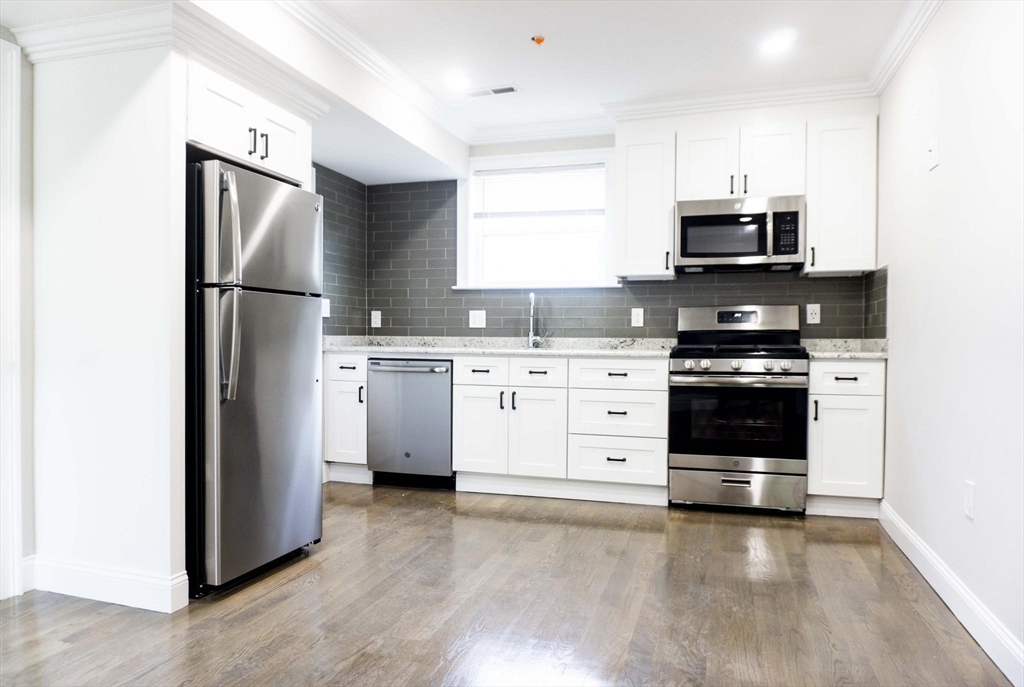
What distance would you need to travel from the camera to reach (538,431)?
4086 mm

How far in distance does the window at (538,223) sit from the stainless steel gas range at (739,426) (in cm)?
105

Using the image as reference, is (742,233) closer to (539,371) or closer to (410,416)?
(539,371)

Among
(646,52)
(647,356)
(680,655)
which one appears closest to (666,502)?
(647,356)

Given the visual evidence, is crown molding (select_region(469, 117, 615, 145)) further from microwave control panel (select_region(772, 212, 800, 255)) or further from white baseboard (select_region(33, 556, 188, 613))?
white baseboard (select_region(33, 556, 188, 613))

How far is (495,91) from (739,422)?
245 centimetres

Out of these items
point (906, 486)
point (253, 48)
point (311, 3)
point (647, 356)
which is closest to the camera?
point (253, 48)

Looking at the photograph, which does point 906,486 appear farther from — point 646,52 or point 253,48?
point 253,48

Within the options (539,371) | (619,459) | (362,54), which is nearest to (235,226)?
(362,54)

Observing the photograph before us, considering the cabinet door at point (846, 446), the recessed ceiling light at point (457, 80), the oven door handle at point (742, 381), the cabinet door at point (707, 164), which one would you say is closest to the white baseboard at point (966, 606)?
the cabinet door at point (846, 446)

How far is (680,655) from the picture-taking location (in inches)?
80.6

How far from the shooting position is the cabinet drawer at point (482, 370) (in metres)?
4.14

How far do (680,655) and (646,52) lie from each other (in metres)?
2.86

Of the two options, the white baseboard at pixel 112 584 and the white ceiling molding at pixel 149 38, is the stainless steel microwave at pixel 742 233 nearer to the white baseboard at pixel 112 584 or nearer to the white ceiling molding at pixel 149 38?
the white ceiling molding at pixel 149 38

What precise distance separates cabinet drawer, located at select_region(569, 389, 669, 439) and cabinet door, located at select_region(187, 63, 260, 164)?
227cm
